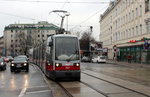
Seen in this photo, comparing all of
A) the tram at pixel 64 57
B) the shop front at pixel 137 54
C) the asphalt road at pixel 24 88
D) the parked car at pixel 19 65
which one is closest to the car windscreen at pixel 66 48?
the tram at pixel 64 57

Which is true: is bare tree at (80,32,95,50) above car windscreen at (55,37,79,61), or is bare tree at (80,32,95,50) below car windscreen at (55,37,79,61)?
above

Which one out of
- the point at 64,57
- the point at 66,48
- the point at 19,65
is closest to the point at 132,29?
the point at 19,65

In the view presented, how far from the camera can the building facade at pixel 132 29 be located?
4516cm

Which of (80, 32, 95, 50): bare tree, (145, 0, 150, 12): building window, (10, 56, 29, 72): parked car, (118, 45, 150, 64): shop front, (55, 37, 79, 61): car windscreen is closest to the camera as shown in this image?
(55, 37, 79, 61): car windscreen

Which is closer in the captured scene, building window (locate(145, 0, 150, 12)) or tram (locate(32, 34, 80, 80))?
tram (locate(32, 34, 80, 80))

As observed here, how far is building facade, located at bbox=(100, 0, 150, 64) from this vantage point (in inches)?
1778

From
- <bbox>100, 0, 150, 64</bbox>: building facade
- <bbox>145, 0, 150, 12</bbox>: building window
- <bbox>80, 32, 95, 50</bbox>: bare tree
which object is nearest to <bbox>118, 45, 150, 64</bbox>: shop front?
<bbox>100, 0, 150, 64</bbox>: building facade

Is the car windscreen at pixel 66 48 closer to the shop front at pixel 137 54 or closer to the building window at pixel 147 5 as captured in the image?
the shop front at pixel 137 54

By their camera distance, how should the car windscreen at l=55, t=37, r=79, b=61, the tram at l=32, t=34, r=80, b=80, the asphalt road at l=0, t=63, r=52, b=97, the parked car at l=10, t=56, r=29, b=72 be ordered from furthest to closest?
the parked car at l=10, t=56, r=29, b=72
the car windscreen at l=55, t=37, r=79, b=61
the tram at l=32, t=34, r=80, b=80
the asphalt road at l=0, t=63, r=52, b=97

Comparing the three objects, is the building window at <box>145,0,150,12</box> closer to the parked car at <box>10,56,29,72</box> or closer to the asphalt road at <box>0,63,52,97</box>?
the parked car at <box>10,56,29,72</box>

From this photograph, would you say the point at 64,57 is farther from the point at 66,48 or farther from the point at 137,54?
the point at 137,54

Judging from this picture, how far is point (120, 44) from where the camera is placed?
206ft

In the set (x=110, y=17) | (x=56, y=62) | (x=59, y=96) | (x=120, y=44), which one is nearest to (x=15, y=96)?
(x=59, y=96)

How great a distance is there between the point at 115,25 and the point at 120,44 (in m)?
8.70
